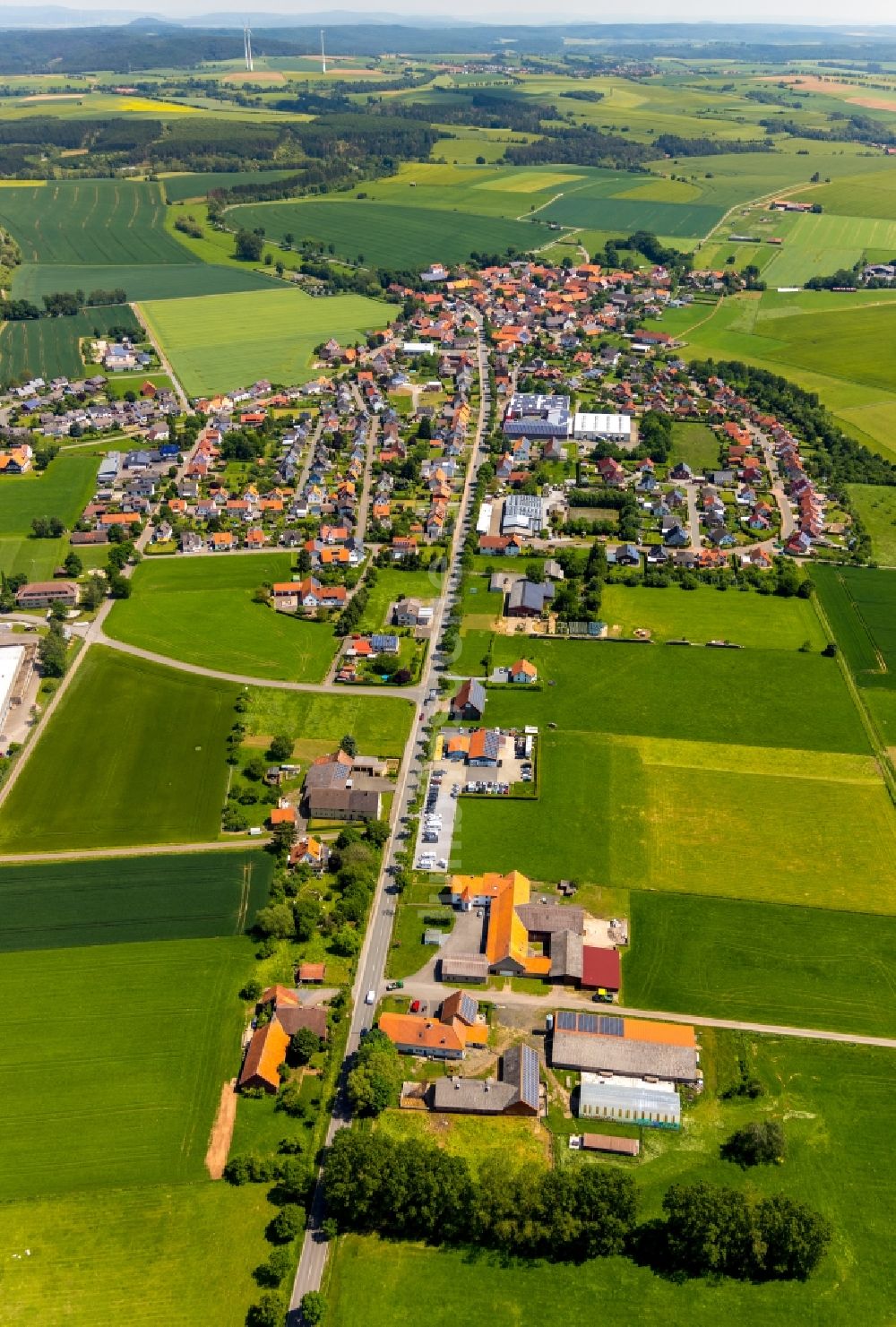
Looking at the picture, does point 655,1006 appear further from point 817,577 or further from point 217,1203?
point 817,577

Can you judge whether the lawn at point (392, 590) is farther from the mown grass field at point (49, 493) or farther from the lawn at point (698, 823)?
the mown grass field at point (49, 493)

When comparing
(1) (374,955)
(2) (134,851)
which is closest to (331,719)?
(2) (134,851)

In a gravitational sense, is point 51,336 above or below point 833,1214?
above

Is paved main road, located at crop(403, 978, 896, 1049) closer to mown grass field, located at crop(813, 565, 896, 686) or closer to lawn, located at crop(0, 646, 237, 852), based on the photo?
lawn, located at crop(0, 646, 237, 852)

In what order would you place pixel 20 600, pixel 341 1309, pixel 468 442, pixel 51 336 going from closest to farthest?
pixel 341 1309 → pixel 20 600 → pixel 468 442 → pixel 51 336

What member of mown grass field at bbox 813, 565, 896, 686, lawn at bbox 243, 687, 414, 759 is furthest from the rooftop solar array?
mown grass field at bbox 813, 565, 896, 686

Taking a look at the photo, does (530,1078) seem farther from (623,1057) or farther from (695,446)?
(695,446)

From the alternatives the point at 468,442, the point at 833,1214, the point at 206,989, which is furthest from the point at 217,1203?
the point at 468,442
